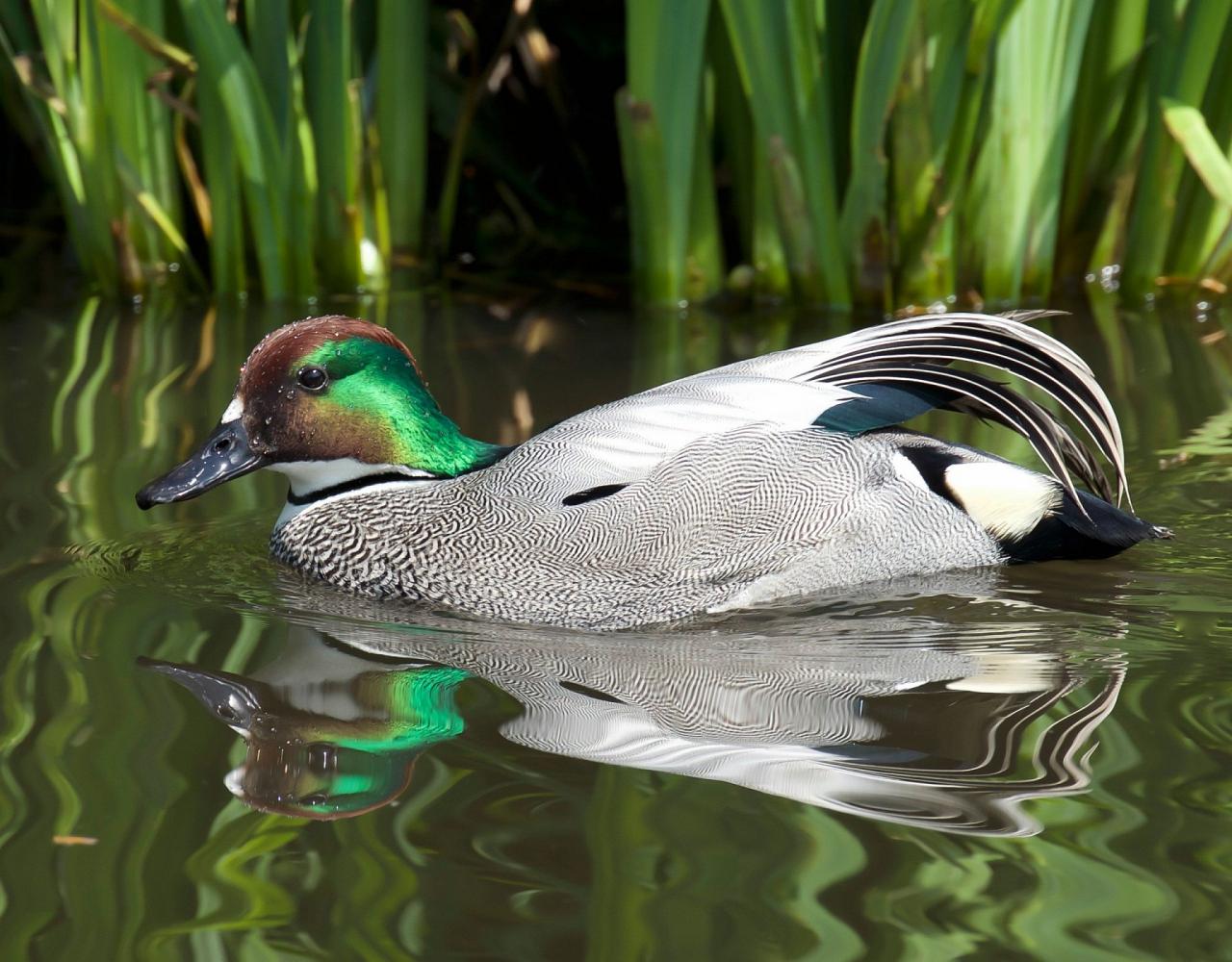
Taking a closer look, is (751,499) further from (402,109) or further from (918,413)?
(402,109)

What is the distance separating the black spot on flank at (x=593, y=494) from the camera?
12.7 ft

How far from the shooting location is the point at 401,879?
8.26 ft

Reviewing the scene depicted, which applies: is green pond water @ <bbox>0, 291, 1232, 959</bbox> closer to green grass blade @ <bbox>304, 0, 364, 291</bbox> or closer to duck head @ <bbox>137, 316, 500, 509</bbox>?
duck head @ <bbox>137, 316, 500, 509</bbox>

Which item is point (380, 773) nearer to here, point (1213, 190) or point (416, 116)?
point (1213, 190)

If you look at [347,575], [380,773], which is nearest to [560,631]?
[347,575]

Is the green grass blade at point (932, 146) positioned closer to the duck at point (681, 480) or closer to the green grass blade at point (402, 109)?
the green grass blade at point (402, 109)

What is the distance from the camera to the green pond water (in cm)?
240

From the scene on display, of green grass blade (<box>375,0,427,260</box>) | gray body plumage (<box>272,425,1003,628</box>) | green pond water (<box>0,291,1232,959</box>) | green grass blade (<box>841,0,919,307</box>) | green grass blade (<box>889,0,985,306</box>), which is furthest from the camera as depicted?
green grass blade (<box>375,0,427,260</box>)

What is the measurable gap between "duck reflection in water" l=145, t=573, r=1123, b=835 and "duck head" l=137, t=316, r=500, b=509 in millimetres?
524

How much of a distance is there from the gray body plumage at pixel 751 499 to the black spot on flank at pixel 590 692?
43 centimetres

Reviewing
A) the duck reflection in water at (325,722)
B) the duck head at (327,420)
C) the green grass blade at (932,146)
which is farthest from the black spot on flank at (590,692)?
the green grass blade at (932,146)

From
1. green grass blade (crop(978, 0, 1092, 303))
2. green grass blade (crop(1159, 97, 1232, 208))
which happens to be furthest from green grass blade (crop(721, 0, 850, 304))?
green grass blade (crop(1159, 97, 1232, 208))

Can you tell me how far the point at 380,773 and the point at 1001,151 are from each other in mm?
4218

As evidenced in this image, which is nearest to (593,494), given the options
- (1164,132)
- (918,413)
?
(918,413)
